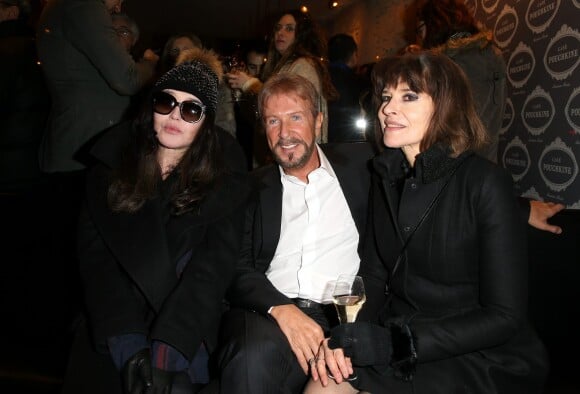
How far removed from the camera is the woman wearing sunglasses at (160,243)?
2150mm

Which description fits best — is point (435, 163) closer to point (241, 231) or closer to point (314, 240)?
point (314, 240)

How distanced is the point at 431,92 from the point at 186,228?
136 centimetres

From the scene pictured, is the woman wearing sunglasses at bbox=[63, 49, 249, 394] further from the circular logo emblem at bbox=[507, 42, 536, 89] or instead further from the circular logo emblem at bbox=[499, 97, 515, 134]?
the circular logo emblem at bbox=[499, 97, 515, 134]

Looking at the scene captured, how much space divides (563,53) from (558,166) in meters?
1.07

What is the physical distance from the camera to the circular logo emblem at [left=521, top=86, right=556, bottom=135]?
471 centimetres

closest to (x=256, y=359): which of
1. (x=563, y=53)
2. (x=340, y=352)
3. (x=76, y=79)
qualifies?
(x=340, y=352)

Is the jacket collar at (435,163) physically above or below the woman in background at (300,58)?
below

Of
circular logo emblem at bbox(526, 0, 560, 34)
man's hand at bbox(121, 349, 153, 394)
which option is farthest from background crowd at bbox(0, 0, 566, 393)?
circular logo emblem at bbox(526, 0, 560, 34)

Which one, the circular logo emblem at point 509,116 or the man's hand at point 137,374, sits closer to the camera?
the man's hand at point 137,374

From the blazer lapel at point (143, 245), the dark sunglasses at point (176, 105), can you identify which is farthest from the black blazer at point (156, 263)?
the dark sunglasses at point (176, 105)

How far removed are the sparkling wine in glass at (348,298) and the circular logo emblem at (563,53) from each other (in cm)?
352

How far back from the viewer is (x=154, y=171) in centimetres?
248

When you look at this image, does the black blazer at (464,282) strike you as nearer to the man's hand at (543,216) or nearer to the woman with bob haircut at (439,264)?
the woman with bob haircut at (439,264)

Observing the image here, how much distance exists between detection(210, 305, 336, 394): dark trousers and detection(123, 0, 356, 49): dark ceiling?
351 inches
